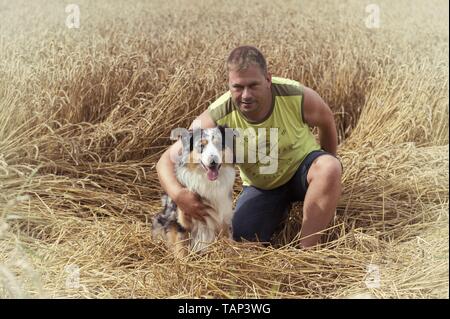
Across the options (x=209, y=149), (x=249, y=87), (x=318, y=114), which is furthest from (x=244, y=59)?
(x=318, y=114)

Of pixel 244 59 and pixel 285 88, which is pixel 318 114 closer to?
pixel 285 88

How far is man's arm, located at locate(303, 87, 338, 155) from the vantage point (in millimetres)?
3891

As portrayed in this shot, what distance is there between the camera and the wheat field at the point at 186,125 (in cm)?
343

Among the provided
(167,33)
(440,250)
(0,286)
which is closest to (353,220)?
(440,250)

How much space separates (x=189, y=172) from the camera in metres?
3.80

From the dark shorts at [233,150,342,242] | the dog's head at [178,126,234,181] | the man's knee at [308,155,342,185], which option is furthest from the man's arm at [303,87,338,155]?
the dog's head at [178,126,234,181]

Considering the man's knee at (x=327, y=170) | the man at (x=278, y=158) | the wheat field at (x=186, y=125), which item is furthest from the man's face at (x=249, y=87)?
the wheat field at (x=186, y=125)

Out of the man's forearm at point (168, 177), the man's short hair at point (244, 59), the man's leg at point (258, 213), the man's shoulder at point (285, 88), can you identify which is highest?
the man's short hair at point (244, 59)

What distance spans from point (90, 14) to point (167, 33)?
2.67 ft

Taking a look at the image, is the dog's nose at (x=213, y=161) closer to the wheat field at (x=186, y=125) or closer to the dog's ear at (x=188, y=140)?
the dog's ear at (x=188, y=140)

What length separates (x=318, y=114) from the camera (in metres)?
3.93

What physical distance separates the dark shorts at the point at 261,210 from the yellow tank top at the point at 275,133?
130mm
